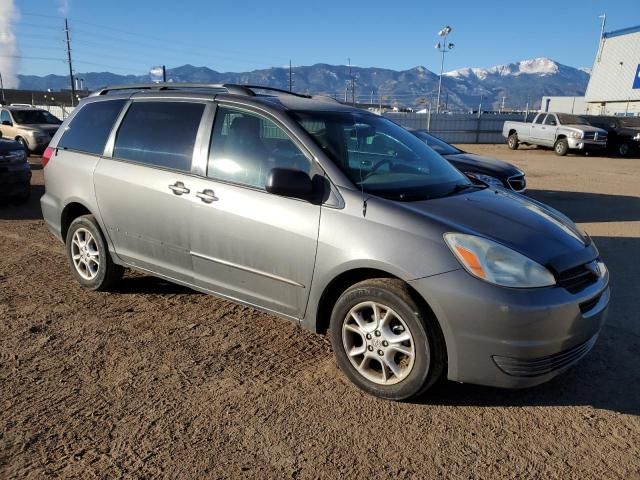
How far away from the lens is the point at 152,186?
4020 mm

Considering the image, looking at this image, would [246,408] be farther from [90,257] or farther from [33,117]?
[33,117]

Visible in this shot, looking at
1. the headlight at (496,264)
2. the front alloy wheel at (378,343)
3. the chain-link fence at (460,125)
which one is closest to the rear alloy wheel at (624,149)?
the chain-link fence at (460,125)

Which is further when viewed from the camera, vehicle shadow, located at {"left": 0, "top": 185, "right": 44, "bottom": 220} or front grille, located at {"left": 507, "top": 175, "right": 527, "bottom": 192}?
front grille, located at {"left": 507, "top": 175, "right": 527, "bottom": 192}

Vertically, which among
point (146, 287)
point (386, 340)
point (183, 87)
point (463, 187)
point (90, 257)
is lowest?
point (146, 287)

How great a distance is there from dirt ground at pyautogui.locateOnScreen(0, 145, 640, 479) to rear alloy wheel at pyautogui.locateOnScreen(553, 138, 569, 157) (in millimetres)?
19548

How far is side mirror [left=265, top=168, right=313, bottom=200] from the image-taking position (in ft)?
10.2

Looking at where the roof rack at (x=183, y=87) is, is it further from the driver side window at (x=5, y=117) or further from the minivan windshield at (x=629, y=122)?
the minivan windshield at (x=629, y=122)

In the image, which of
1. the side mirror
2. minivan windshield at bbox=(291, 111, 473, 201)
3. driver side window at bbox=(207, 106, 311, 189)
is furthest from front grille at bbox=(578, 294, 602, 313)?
driver side window at bbox=(207, 106, 311, 189)

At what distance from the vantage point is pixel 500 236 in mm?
2947

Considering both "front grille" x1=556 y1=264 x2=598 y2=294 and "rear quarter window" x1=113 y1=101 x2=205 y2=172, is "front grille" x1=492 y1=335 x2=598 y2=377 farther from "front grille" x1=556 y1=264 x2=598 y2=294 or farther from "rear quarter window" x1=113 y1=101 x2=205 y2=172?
"rear quarter window" x1=113 y1=101 x2=205 y2=172

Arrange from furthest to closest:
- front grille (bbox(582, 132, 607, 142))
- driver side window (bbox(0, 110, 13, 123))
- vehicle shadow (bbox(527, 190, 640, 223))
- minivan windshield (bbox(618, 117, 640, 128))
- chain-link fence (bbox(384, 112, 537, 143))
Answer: chain-link fence (bbox(384, 112, 537, 143)) < minivan windshield (bbox(618, 117, 640, 128)) < front grille (bbox(582, 132, 607, 142)) < driver side window (bbox(0, 110, 13, 123)) < vehicle shadow (bbox(527, 190, 640, 223))

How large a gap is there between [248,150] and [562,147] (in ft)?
71.5

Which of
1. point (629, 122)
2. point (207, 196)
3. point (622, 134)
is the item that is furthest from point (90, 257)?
point (629, 122)

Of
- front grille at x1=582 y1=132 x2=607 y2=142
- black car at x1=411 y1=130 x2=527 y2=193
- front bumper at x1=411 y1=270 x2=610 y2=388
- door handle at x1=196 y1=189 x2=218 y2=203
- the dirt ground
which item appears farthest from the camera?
front grille at x1=582 y1=132 x2=607 y2=142
